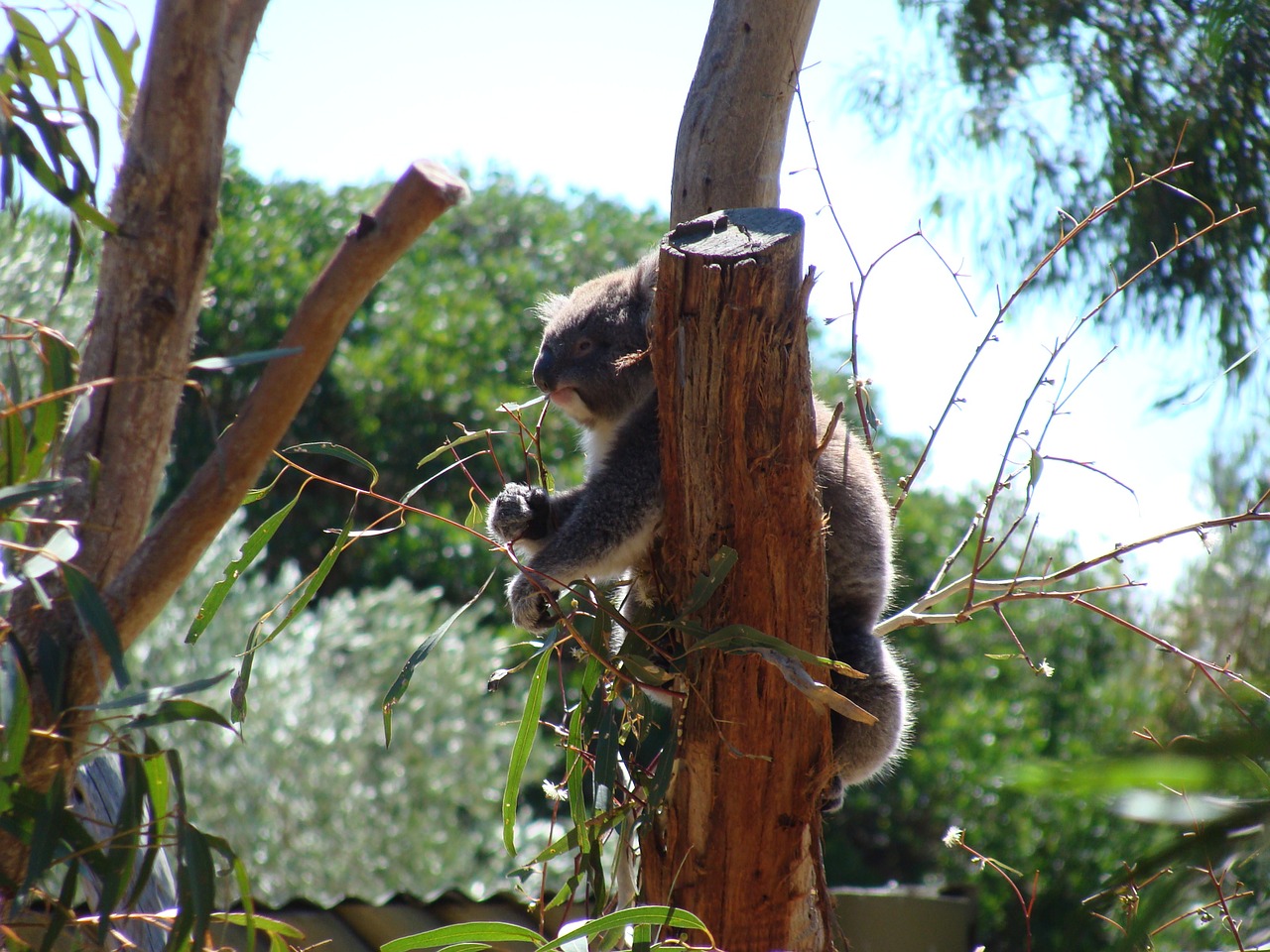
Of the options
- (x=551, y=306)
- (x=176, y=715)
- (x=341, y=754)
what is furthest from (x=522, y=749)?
(x=341, y=754)

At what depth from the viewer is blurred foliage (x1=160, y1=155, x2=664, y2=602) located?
914cm

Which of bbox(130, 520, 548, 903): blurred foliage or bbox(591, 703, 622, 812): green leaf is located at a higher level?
bbox(591, 703, 622, 812): green leaf

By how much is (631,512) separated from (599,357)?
1.90ft

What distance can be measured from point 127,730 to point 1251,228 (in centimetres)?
448

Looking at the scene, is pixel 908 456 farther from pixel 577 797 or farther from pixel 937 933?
pixel 577 797

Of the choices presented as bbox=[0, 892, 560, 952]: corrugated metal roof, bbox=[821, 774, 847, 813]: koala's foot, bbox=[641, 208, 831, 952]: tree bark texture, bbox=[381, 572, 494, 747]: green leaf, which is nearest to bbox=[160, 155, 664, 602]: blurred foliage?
bbox=[0, 892, 560, 952]: corrugated metal roof

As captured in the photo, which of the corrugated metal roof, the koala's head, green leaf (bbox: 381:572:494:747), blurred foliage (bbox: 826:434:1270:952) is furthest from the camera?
blurred foliage (bbox: 826:434:1270:952)

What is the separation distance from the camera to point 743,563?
1764mm

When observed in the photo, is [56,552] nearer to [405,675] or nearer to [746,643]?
[405,675]

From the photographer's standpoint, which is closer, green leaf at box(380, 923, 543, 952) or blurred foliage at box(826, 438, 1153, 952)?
green leaf at box(380, 923, 543, 952)

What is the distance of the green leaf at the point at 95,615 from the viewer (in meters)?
1.52

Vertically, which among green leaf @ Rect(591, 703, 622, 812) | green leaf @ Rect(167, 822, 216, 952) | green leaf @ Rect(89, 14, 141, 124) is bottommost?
green leaf @ Rect(167, 822, 216, 952)

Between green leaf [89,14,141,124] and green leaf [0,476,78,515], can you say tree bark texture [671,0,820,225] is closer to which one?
green leaf [89,14,141,124]

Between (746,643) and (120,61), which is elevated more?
(120,61)
